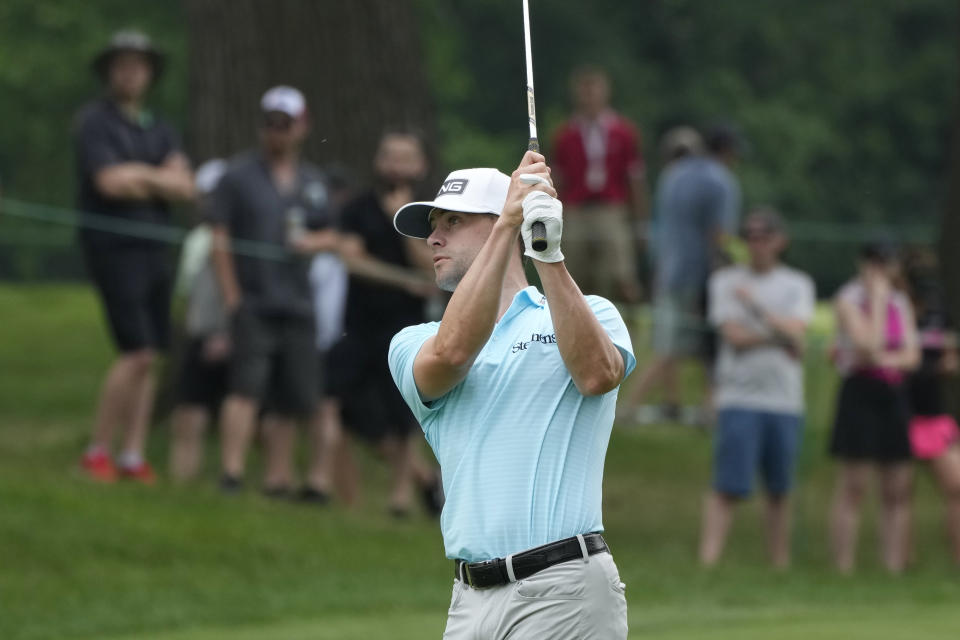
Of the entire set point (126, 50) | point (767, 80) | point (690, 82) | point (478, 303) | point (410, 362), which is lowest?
point (410, 362)

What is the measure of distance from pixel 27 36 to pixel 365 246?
83.8 feet

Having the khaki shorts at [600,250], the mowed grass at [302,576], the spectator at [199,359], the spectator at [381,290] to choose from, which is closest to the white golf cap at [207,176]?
the spectator at [199,359]

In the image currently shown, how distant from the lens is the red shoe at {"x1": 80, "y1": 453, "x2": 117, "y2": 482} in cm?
1061

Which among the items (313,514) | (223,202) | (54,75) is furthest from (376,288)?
(54,75)

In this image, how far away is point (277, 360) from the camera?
1079 cm

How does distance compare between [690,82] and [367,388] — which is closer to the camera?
[367,388]

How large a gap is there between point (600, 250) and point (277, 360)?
17.2 feet

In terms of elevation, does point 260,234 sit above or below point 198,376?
above

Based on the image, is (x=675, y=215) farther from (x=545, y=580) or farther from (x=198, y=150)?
(x=545, y=580)

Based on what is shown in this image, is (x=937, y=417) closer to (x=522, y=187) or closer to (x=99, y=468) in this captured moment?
(x=99, y=468)

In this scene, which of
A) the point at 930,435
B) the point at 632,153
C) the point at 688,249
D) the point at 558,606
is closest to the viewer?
the point at 558,606

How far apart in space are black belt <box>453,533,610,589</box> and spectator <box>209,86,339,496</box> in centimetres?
565

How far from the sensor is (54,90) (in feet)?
114

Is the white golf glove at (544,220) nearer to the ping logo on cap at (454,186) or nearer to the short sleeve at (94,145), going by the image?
the ping logo on cap at (454,186)
